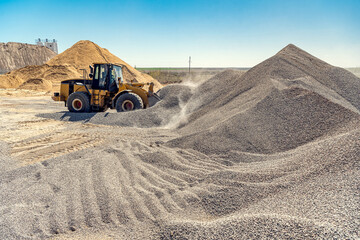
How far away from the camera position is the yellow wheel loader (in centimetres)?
959

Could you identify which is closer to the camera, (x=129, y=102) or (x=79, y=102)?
(x=129, y=102)

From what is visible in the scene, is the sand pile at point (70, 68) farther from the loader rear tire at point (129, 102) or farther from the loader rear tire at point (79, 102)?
the loader rear tire at point (129, 102)

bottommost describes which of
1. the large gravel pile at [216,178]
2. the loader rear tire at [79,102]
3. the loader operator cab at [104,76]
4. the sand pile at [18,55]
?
the large gravel pile at [216,178]

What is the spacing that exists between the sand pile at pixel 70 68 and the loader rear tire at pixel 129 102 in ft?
44.7

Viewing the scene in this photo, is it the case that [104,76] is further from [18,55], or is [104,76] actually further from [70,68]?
[18,55]

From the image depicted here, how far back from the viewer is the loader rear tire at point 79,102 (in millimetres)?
9938

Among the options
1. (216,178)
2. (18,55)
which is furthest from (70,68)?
(18,55)

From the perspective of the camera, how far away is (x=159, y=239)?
256cm

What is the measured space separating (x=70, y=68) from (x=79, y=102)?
16.8 meters

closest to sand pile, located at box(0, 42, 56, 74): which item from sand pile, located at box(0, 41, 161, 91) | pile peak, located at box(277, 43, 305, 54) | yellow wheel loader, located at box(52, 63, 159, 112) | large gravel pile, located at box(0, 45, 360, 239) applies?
sand pile, located at box(0, 41, 161, 91)

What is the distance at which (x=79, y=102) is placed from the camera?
1021 centimetres

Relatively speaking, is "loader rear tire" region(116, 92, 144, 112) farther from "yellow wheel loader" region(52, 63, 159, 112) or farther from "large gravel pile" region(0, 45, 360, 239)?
"large gravel pile" region(0, 45, 360, 239)

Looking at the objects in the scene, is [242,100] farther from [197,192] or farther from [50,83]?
[50,83]

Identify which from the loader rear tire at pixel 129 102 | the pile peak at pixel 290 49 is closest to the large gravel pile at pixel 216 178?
the loader rear tire at pixel 129 102
